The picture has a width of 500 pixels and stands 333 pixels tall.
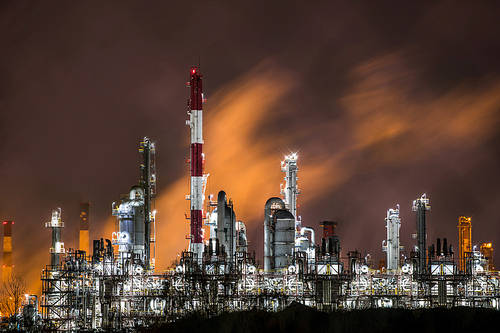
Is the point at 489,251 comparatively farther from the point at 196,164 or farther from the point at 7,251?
the point at 7,251

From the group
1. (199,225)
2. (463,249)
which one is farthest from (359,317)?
(463,249)

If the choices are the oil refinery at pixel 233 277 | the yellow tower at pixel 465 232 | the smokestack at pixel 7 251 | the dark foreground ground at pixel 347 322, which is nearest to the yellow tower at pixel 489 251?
the yellow tower at pixel 465 232

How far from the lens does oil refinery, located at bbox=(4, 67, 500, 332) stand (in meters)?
53.9

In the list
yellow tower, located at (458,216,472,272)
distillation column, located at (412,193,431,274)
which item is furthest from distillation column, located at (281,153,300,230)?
yellow tower, located at (458,216,472,272)

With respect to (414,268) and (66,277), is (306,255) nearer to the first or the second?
(414,268)

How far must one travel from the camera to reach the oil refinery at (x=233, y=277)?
177ft

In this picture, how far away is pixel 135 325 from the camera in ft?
Result: 168

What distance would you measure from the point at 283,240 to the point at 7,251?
117 feet

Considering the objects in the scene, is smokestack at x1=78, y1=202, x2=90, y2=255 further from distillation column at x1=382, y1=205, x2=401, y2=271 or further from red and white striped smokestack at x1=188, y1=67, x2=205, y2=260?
distillation column at x1=382, y1=205, x2=401, y2=271

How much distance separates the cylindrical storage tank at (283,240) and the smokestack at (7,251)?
33150 mm

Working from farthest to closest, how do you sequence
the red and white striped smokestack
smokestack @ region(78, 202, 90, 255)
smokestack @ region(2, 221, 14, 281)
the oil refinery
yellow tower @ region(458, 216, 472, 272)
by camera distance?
smokestack @ region(78, 202, 90, 255) → smokestack @ region(2, 221, 14, 281) → yellow tower @ region(458, 216, 472, 272) → the red and white striped smokestack → the oil refinery

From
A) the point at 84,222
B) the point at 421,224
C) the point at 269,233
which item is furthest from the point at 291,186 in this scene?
the point at 84,222

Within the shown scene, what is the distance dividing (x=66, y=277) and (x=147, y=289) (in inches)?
204

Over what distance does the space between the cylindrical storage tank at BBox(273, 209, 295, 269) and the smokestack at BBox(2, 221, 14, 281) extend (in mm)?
33150
